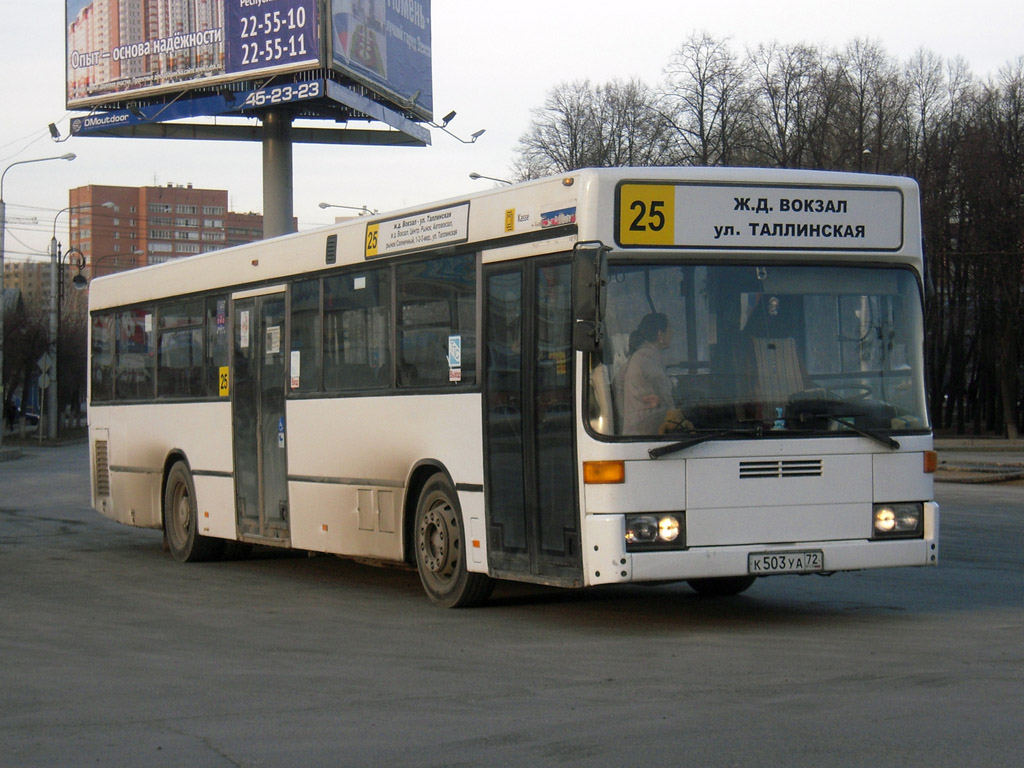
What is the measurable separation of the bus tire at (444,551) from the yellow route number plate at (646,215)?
2.52 m

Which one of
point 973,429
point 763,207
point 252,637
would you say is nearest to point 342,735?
point 252,637

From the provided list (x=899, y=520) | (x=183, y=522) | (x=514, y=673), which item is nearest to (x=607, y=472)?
(x=514, y=673)

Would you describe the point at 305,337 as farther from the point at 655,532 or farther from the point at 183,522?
the point at 655,532

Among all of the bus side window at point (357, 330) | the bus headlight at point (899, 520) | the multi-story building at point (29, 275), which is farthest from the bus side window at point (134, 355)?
the multi-story building at point (29, 275)

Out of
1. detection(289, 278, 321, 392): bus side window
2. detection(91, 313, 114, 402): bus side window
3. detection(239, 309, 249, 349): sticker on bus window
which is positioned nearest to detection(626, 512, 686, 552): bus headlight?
detection(289, 278, 321, 392): bus side window

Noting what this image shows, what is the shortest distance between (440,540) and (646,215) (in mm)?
3071

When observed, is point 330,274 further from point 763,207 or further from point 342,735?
point 342,735

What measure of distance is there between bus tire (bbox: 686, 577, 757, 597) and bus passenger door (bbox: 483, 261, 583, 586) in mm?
2122

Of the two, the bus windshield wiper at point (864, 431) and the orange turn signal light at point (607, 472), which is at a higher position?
the bus windshield wiper at point (864, 431)

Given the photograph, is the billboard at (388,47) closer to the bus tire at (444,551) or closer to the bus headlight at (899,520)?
the bus tire at (444,551)

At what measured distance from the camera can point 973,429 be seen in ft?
206

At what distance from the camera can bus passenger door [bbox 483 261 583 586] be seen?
9586mm

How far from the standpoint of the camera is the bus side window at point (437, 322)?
35.1 feet

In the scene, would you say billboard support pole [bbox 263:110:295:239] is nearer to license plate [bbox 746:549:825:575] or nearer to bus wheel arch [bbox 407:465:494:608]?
bus wheel arch [bbox 407:465:494:608]
